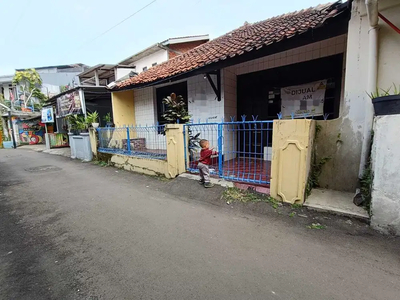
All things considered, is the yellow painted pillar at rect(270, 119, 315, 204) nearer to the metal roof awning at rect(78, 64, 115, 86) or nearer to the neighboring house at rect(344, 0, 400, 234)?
the neighboring house at rect(344, 0, 400, 234)

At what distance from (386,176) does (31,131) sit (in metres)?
26.1

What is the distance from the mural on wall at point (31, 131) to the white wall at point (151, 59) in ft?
42.8

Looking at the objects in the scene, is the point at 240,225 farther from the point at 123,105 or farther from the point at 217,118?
the point at 123,105

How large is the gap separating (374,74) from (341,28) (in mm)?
1446

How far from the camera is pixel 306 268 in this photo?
7.06 feet

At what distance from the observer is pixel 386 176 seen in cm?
268

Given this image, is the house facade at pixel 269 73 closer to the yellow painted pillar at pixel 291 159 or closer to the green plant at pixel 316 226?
the yellow painted pillar at pixel 291 159

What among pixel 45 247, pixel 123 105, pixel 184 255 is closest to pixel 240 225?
pixel 184 255

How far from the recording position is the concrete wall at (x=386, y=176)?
103 inches

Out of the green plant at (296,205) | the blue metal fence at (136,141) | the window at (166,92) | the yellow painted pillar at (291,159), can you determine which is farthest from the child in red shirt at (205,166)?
the window at (166,92)

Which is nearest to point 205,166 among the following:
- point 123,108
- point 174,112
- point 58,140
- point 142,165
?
point 174,112

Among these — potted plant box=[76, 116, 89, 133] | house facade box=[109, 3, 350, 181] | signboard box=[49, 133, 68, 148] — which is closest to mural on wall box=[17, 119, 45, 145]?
signboard box=[49, 133, 68, 148]

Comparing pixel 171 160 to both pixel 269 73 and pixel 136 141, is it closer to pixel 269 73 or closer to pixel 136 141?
pixel 136 141

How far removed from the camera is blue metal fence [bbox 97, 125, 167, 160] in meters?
6.23
